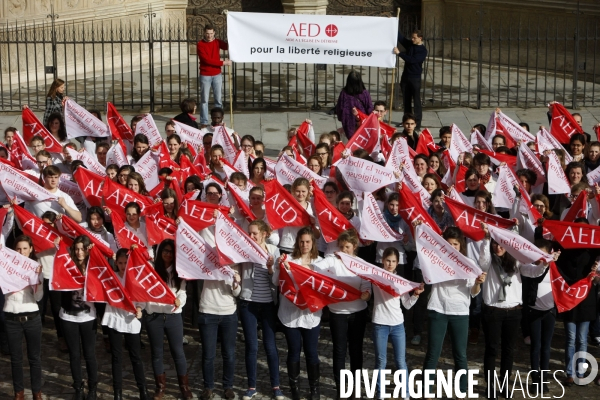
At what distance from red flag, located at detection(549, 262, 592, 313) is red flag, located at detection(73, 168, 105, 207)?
4818 millimetres

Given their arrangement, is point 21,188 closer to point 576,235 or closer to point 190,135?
point 190,135

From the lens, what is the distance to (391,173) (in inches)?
489

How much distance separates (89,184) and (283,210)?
2.35 metres

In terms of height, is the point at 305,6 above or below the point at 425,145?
above

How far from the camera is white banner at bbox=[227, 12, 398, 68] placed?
1702 centimetres

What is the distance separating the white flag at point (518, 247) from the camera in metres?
→ 10.3

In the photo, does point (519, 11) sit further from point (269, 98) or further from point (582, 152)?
point (582, 152)

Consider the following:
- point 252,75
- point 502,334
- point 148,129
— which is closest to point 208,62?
point 252,75

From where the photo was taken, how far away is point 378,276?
1015 cm

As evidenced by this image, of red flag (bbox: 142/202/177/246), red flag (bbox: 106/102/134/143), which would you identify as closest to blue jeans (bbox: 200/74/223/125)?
red flag (bbox: 106/102/134/143)

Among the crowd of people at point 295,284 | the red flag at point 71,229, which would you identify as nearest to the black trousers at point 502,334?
the crowd of people at point 295,284

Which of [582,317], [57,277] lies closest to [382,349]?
[582,317]

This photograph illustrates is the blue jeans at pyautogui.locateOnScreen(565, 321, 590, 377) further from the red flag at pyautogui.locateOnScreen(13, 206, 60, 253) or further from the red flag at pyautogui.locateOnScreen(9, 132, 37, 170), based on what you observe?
the red flag at pyautogui.locateOnScreen(9, 132, 37, 170)

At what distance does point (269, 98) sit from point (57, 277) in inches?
454
